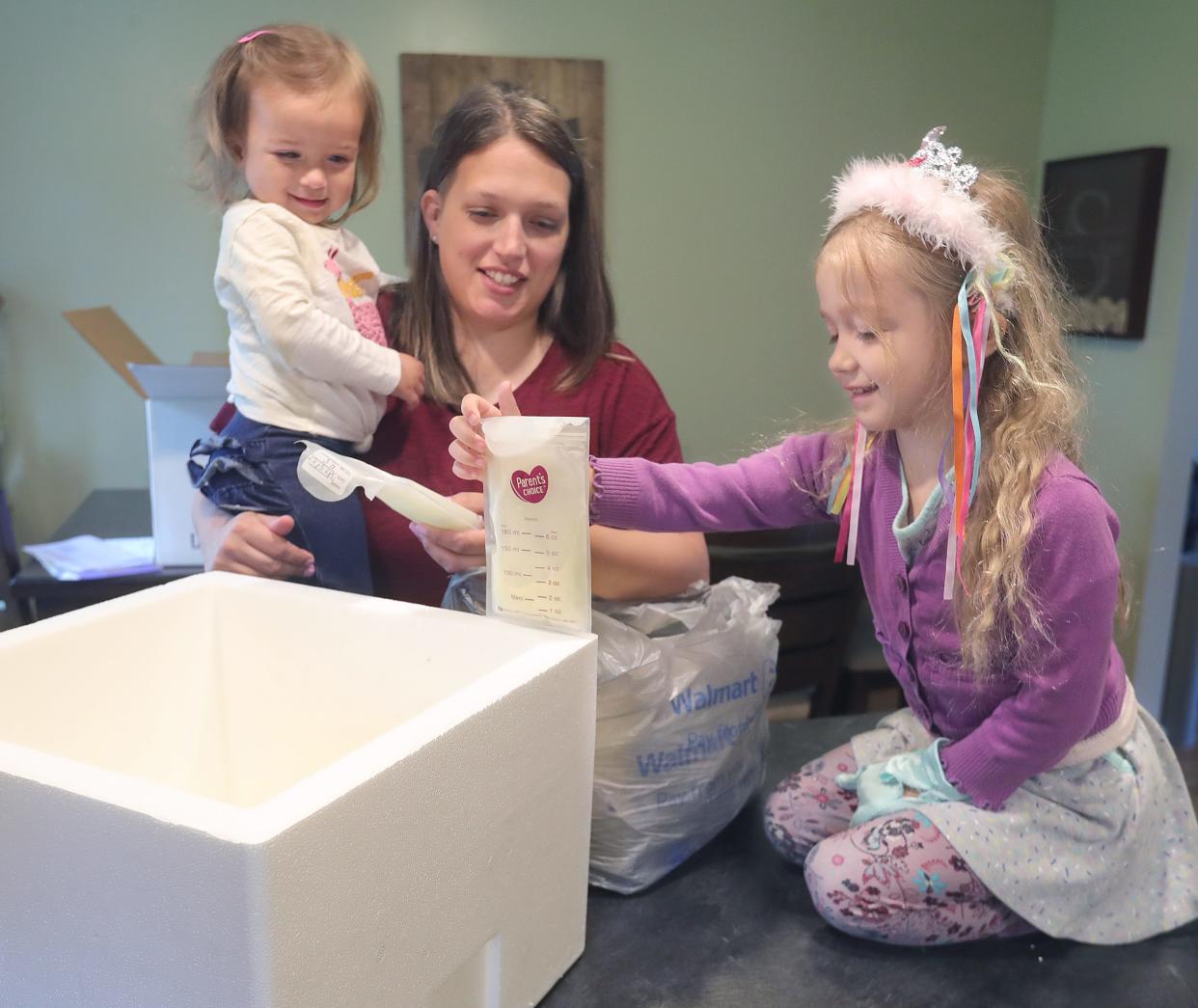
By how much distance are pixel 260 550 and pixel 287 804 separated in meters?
0.67

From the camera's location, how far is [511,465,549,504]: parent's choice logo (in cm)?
86

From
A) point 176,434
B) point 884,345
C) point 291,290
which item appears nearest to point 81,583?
point 176,434

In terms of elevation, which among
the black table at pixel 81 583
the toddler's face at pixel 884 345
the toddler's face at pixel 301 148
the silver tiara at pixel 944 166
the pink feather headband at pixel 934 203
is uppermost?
the toddler's face at pixel 301 148

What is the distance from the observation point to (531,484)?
2.86 ft

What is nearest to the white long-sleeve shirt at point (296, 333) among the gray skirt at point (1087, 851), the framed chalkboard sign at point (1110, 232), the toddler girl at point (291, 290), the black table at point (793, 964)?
the toddler girl at point (291, 290)

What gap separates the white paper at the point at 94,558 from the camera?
200 centimetres

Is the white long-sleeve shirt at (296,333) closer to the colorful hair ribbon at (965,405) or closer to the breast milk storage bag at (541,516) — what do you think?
the breast milk storage bag at (541,516)

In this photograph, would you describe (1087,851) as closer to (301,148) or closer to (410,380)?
(410,380)

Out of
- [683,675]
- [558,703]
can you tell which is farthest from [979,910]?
[558,703]

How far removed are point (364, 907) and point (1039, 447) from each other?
674 millimetres

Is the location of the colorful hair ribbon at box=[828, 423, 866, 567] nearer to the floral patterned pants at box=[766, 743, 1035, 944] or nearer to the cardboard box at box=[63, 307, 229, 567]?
the floral patterned pants at box=[766, 743, 1035, 944]

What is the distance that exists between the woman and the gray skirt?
0.45 metres

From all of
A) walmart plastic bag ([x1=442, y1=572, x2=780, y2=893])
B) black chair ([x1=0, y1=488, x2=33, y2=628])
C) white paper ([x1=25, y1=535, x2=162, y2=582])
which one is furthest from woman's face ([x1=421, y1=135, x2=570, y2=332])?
black chair ([x1=0, y1=488, x2=33, y2=628])

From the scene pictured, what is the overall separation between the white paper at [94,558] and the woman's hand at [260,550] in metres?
0.91
